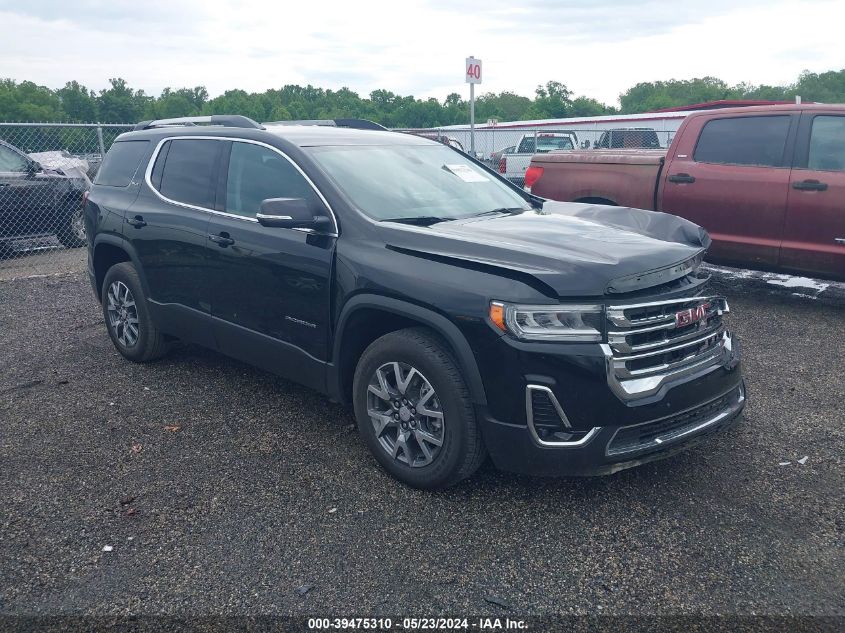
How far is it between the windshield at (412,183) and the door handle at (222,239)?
29.7 inches

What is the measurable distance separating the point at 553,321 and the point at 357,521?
128cm

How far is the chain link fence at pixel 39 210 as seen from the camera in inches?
385

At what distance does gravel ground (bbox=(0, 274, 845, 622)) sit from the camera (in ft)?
9.28

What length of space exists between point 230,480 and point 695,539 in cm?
227

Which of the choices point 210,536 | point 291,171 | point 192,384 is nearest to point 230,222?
point 291,171

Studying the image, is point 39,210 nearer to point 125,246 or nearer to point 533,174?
point 125,246

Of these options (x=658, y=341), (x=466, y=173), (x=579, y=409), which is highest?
(x=466, y=173)

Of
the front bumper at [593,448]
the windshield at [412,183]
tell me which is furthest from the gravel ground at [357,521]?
the windshield at [412,183]

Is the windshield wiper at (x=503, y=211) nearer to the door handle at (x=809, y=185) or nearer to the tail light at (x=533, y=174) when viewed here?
the door handle at (x=809, y=185)

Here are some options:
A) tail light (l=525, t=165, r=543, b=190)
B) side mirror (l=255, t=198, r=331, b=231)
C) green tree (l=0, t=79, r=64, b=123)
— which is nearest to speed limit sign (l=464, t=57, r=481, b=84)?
tail light (l=525, t=165, r=543, b=190)

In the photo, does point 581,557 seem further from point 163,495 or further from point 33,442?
point 33,442

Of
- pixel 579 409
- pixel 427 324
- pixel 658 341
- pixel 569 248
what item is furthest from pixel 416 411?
pixel 658 341

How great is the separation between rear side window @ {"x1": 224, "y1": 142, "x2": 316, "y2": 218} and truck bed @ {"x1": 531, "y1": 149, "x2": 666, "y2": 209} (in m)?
4.32

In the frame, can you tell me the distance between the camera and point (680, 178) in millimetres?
7273
